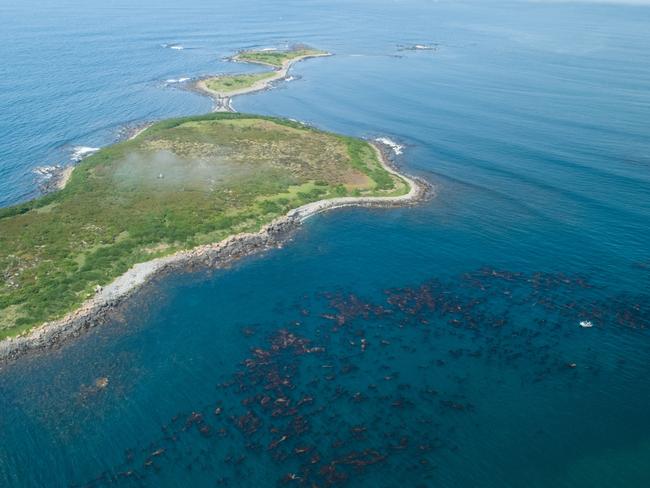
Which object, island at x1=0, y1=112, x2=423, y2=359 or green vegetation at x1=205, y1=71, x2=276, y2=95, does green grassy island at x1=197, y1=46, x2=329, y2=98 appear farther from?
island at x1=0, y1=112, x2=423, y2=359

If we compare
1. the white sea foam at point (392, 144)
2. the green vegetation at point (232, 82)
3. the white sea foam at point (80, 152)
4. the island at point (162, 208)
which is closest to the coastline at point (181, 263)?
the island at point (162, 208)

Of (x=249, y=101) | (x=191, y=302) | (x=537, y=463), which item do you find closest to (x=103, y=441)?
(x=191, y=302)

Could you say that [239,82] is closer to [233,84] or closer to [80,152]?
[233,84]

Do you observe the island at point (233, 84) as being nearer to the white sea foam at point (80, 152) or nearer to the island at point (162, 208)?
the island at point (162, 208)

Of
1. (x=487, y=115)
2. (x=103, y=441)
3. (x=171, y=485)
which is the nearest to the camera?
(x=171, y=485)

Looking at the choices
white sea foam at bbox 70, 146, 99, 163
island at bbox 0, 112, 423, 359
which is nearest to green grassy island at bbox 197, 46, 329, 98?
island at bbox 0, 112, 423, 359

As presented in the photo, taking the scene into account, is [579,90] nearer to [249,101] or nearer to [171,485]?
[249,101]
